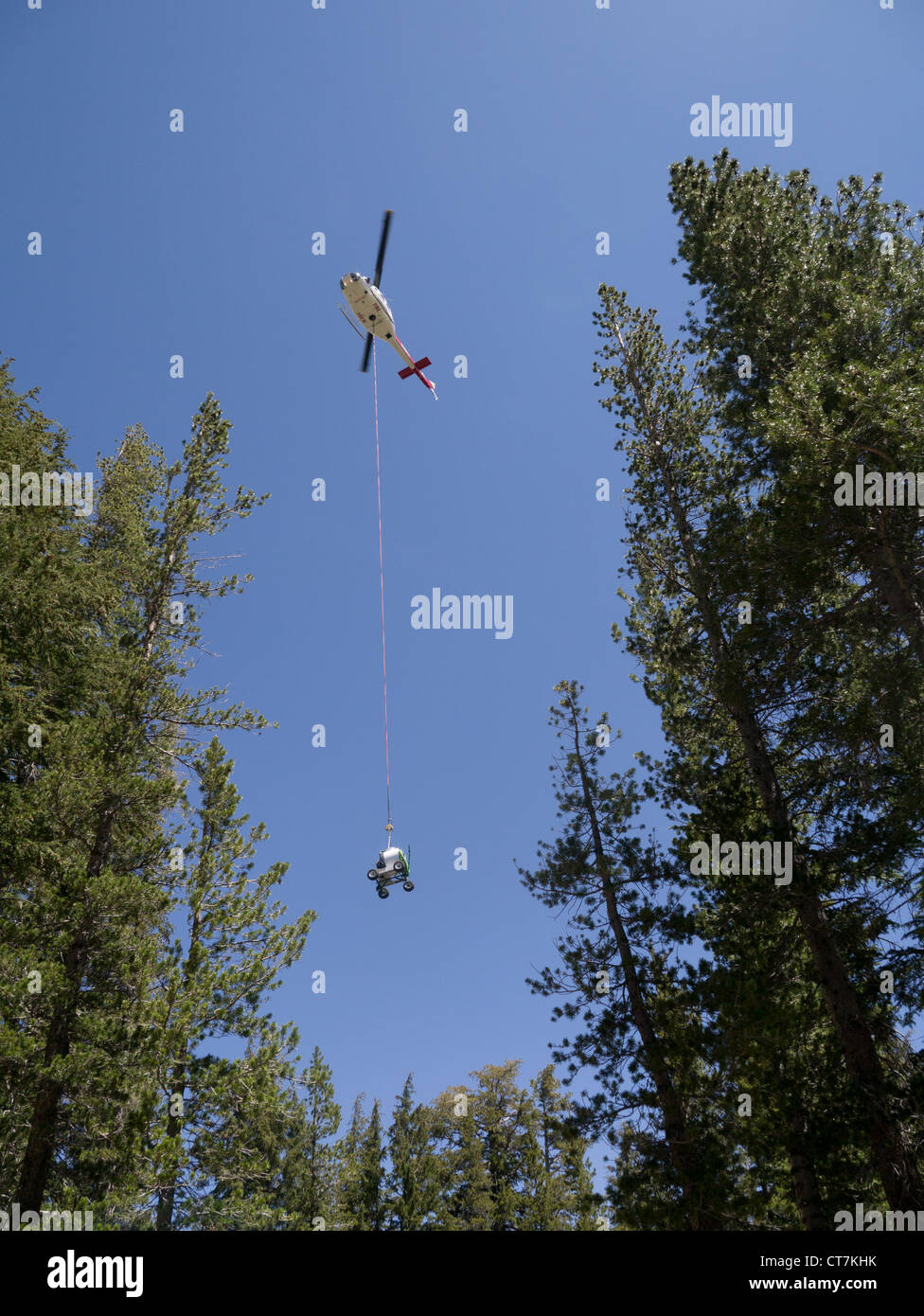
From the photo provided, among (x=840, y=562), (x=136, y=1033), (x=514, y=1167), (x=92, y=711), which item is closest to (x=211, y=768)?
(x=92, y=711)

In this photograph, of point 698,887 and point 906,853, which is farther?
point 698,887

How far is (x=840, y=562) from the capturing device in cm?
1213

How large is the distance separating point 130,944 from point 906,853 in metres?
12.7

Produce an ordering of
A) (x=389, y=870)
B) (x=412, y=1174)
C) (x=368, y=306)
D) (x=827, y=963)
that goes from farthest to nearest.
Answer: (x=412, y=1174) < (x=368, y=306) < (x=389, y=870) < (x=827, y=963)

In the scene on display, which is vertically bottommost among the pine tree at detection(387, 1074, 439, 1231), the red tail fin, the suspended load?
the pine tree at detection(387, 1074, 439, 1231)

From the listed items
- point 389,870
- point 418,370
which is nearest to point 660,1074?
point 389,870

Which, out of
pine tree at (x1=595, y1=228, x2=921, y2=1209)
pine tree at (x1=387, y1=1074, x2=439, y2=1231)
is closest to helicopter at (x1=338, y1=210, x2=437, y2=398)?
pine tree at (x1=595, y1=228, x2=921, y2=1209)

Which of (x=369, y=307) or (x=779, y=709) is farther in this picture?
(x=369, y=307)

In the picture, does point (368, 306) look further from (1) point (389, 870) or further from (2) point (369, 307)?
(1) point (389, 870)

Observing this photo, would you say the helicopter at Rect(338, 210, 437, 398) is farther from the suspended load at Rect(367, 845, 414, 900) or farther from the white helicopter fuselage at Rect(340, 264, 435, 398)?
the suspended load at Rect(367, 845, 414, 900)

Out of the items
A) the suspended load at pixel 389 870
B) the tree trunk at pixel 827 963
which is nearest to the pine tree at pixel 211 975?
the suspended load at pixel 389 870

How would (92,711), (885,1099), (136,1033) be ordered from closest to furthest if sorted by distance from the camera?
(885,1099), (136,1033), (92,711)

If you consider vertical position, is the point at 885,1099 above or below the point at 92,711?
below
